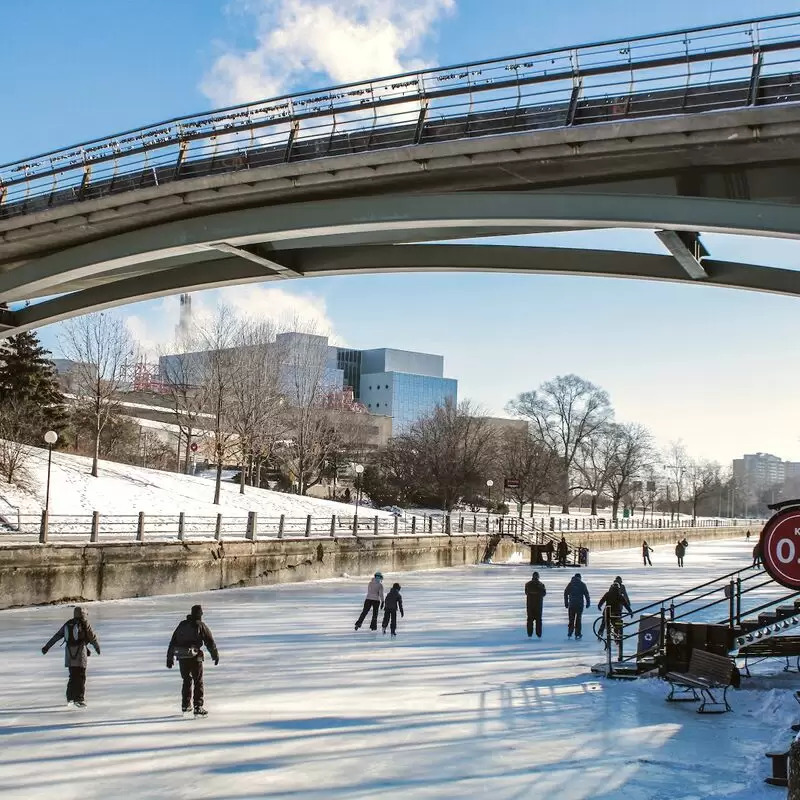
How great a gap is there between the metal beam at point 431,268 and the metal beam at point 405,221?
82cm

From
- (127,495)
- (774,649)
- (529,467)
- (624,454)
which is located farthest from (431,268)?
(624,454)

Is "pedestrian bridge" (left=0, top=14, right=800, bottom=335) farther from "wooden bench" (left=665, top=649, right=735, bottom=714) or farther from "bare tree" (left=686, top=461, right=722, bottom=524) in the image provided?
"bare tree" (left=686, top=461, right=722, bottom=524)

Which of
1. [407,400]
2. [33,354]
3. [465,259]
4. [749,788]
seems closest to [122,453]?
[33,354]

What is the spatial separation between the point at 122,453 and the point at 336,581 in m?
22.8

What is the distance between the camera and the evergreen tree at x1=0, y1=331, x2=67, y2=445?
111ft

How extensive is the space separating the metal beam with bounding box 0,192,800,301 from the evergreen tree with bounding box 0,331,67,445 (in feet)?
59.0

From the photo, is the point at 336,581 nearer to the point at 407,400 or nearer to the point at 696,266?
the point at 696,266

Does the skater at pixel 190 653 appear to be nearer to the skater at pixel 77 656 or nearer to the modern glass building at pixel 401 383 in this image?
the skater at pixel 77 656

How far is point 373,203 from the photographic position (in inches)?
499

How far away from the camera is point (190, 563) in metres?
24.1

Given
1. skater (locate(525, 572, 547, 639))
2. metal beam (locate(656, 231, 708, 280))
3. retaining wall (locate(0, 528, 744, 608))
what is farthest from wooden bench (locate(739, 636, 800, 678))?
retaining wall (locate(0, 528, 744, 608))

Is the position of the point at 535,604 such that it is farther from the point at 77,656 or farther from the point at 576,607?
the point at 77,656

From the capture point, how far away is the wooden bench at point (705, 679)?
405 inches

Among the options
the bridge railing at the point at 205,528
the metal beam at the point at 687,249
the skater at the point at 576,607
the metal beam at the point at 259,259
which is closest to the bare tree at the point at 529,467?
the bridge railing at the point at 205,528
